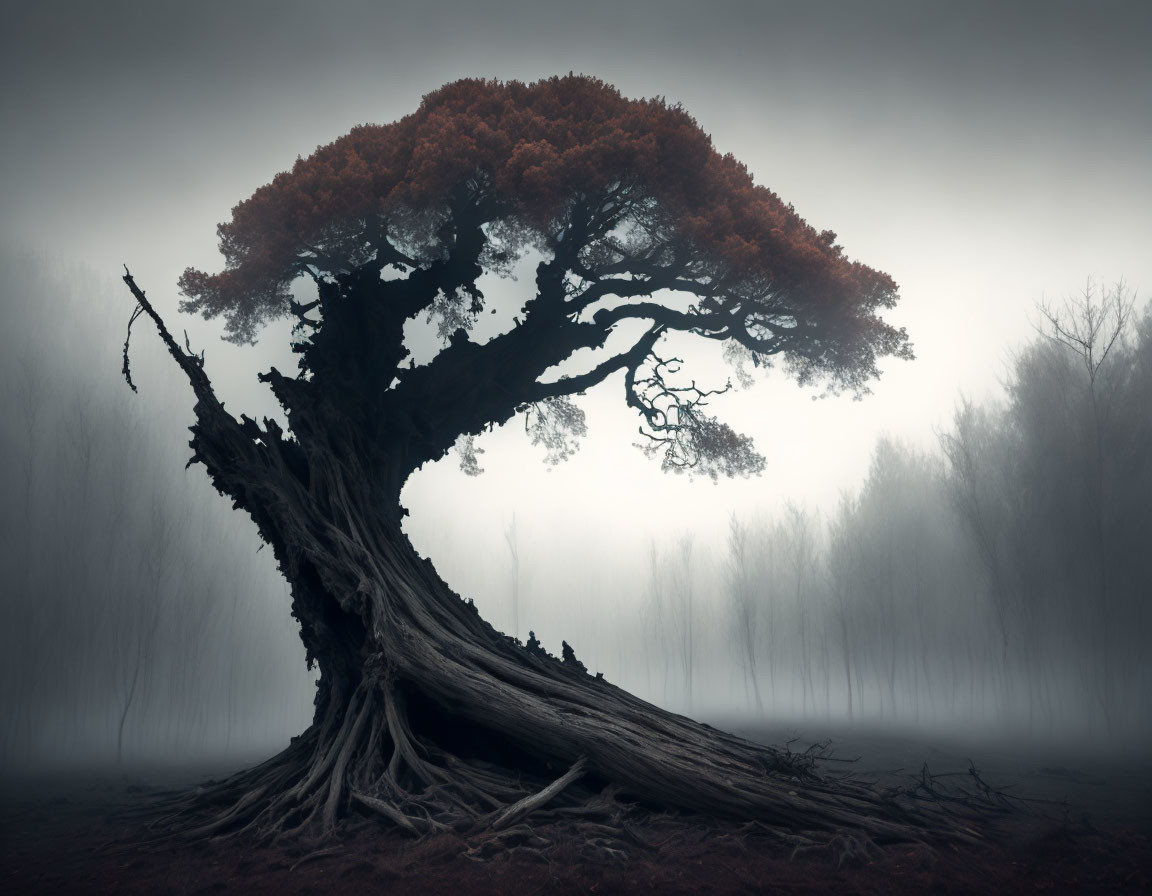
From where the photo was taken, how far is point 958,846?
4898 millimetres

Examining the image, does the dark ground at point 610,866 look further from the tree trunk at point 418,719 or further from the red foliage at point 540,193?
the red foliage at point 540,193

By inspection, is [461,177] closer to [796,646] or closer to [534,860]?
[534,860]

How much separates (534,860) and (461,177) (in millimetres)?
7424

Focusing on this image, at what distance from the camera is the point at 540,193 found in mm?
7926

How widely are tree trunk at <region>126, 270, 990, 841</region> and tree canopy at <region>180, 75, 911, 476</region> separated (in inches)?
84.9

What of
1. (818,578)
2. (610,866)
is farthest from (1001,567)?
(610,866)

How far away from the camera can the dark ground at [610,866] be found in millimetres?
4012

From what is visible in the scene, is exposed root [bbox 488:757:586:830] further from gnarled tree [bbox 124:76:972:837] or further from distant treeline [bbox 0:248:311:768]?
distant treeline [bbox 0:248:311:768]

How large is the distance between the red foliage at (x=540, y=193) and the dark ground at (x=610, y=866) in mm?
6291

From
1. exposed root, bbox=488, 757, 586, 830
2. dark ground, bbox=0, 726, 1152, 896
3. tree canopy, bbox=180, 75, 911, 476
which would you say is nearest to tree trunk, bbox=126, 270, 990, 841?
exposed root, bbox=488, 757, 586, 830

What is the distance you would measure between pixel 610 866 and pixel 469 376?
21.5ft

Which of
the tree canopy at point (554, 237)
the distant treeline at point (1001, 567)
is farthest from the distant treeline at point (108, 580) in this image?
the distant treeline at point (1001, 567)

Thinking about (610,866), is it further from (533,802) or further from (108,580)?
(108,580)

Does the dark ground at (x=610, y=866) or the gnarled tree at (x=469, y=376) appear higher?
the gnarled tree at (x=469, y=376)
